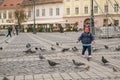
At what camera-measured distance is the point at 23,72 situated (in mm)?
12172

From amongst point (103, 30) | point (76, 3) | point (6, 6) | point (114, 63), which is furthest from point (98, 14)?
point (114, 63)

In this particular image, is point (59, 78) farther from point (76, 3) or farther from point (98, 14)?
point (76, 3)

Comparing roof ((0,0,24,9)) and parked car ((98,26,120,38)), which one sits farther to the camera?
roof ((0,0,24,9))

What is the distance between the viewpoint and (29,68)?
1323 centimetres

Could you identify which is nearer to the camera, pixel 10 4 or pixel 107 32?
pixel 107 32

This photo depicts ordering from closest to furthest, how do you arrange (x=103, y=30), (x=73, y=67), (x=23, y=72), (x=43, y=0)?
(x=23, y=72) → (x=73, y=67) → (x=103, y=30) → (x=43, y=0)

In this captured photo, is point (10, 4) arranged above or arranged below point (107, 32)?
above

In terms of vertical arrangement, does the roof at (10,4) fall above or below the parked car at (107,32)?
above

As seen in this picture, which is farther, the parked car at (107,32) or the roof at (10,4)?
the roof at (10,4)

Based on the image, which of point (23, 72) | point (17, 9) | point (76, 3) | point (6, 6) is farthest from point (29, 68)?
point (6, 6)

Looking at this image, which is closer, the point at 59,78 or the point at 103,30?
the point at 59,78

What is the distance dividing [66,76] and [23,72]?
1699 millimetres

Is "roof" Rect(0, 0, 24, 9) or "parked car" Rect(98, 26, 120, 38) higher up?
"roof" Rect(0, 0, 24, 9)

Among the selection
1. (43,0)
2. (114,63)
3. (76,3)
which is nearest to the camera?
(114,63)
